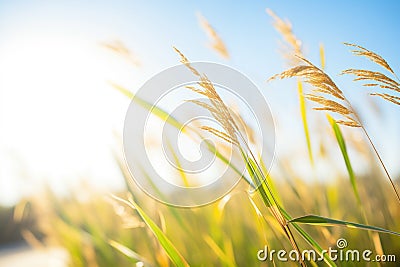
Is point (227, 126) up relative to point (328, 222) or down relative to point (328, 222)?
up

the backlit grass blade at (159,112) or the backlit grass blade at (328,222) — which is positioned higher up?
the backlit grass blade at (159,112)

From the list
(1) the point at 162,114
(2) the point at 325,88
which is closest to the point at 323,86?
(2) the point at 325,88

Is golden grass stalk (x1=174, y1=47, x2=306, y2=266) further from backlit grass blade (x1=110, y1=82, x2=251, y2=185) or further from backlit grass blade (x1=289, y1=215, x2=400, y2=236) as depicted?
backlit grass blade (x1=110, y1=82, x2=251, y2=185)

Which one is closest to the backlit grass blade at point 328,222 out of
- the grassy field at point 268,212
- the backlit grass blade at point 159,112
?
the grassy field at point 268,212

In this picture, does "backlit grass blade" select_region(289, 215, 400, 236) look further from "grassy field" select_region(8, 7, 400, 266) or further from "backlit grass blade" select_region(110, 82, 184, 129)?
"backlit grass blade" select_region(110, 82, 184, 129)

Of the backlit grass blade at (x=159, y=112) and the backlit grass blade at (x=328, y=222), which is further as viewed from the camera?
the backlit grass blade at (x=159, y=112)

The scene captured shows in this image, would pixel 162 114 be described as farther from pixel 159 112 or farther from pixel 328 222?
pixel 328 222

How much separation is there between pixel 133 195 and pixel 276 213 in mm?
666

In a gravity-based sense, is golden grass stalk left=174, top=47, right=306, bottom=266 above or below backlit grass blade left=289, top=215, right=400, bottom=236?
above

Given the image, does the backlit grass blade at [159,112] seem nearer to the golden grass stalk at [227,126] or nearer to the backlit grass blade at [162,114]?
the backlit grass blade at [162,114]

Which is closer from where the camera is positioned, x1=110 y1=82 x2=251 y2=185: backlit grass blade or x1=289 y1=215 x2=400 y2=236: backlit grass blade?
x1=289 y1=215 x2=400 y2=236: backlit grass blade

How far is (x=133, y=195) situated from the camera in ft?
5.06

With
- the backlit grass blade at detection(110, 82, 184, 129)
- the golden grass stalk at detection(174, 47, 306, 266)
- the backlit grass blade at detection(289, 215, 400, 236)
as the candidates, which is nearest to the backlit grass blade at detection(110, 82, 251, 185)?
the backlit grass blade at detection(110, 82, 184, 129)

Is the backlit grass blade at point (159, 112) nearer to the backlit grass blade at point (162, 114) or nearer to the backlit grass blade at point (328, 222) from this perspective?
the backlit grass blade at point (162, 114)
